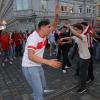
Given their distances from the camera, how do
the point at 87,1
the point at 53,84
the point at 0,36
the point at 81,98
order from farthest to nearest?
the point at 87,1 → the point at 0,36 → the point at 53,84 → the point at 81,98

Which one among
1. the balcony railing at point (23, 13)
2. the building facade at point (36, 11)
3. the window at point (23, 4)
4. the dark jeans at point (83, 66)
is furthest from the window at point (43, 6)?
the dark jeans at point (83, 66)

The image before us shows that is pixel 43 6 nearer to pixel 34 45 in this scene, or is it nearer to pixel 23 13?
pixel 23 13

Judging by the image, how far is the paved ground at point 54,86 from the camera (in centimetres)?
700

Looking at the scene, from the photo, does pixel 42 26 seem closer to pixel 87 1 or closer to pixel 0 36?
pixel 0 36

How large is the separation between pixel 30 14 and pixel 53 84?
117 ft

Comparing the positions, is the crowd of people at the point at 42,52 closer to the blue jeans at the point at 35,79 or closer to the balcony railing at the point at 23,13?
the blue jeans at the point at 35,79

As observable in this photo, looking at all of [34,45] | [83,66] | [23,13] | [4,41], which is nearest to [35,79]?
[34,45]

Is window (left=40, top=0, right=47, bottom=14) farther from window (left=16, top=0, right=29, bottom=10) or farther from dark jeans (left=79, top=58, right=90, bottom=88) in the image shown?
dark jeans (left=79, top=58, right=90, bottom=88)

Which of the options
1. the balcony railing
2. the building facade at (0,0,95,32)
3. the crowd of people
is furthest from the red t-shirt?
the balcony railing

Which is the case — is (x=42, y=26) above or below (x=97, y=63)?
above

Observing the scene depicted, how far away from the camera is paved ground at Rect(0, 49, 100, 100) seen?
23.0 ft

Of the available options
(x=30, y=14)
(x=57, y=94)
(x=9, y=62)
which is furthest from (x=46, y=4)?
(x=57, y=94)

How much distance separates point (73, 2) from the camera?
49.1 m

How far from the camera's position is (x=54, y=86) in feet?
26.6
